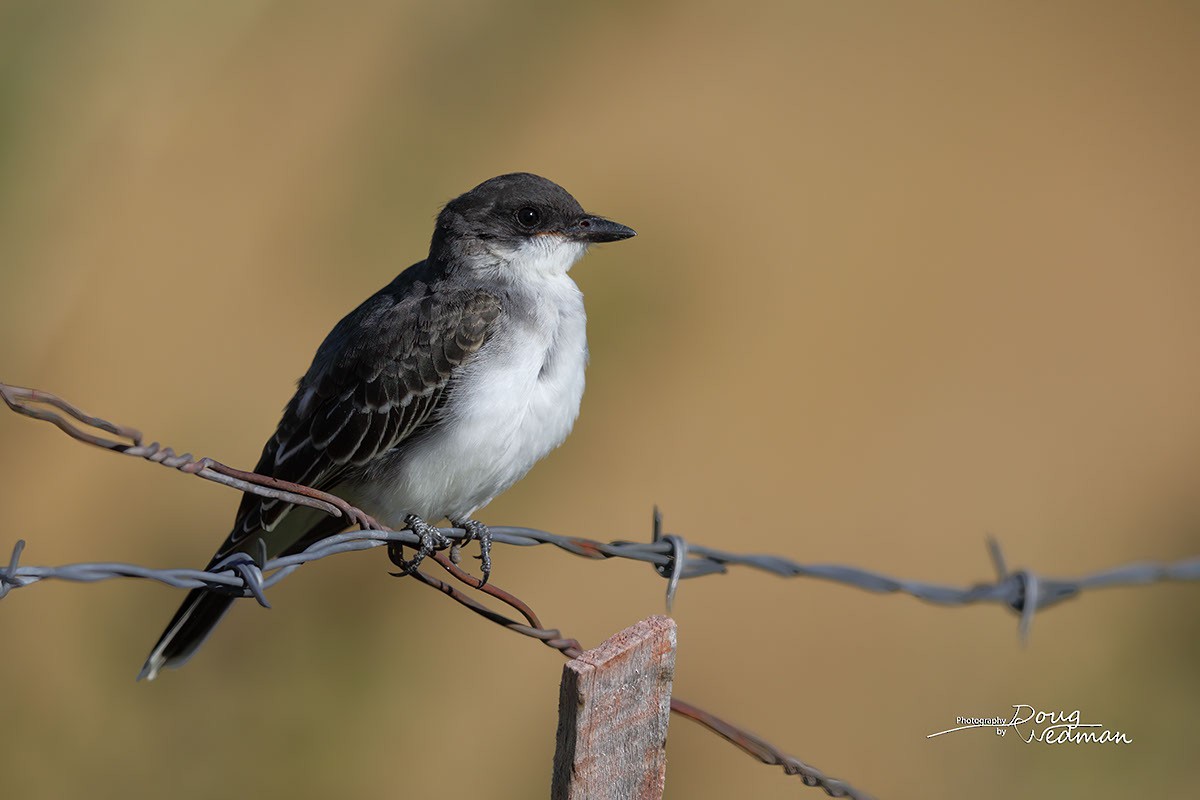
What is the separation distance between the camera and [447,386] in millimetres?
4859

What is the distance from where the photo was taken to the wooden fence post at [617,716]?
2.77m

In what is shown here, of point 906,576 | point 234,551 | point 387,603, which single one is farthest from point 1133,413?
point 234,551

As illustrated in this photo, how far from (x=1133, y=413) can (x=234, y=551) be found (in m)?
6.98

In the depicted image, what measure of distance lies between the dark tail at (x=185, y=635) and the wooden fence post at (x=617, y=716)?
9.15ft

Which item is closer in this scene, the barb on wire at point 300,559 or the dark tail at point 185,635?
the barb on wire at point 300,559

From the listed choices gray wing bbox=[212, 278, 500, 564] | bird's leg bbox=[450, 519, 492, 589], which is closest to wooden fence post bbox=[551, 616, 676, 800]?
bird's leg bbox=[450, 519, 492, 589]

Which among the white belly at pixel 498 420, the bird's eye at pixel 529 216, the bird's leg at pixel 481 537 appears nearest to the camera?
the bird's leg at pixel 481 537

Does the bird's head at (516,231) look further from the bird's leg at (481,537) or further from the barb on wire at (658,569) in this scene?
the barb on wire at (658,569)

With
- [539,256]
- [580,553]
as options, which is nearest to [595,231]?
[539,256]

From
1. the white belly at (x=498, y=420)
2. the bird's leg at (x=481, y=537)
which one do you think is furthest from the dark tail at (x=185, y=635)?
the bird's leg at (x=481, y=537)

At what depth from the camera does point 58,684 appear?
688 cm

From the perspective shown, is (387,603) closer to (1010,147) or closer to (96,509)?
(96,509)

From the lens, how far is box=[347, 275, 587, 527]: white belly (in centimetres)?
477

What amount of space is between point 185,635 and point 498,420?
5.57 ft
